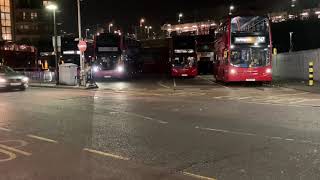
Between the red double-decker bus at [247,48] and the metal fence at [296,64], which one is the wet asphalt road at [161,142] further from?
the metal fence at [296,64]

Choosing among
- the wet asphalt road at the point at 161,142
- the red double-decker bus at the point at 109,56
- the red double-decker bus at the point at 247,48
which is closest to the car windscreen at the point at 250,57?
the red double-decker bus at the point at 247,48

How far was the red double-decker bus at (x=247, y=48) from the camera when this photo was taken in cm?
2791

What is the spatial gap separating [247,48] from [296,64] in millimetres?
10979

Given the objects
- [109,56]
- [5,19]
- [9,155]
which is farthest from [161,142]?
[5,19]

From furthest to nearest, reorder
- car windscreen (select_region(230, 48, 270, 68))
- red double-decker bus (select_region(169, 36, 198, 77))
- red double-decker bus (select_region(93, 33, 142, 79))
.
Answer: red double-decker bus (select_region(169, 36, 198, 77)), red double-decker bus (select_region(93, 33, 142, 79)), car windscreen (select_region(230, 48, 270, 68))

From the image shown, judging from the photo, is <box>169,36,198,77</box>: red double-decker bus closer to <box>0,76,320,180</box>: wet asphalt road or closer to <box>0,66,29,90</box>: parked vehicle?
<box>0,66,29,90</box>: parked vehicle

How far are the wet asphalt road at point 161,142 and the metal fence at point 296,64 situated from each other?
1685cm

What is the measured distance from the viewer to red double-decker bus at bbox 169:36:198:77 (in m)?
45.2

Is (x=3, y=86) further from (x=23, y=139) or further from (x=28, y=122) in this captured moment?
(x=23, y=139)

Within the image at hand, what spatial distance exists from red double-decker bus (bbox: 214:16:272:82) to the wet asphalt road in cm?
1164

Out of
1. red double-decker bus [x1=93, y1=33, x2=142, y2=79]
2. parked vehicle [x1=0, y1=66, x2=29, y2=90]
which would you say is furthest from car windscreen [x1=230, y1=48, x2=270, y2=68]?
red double-decker bus [x1=93, y1=33, x2=142, y2=79]

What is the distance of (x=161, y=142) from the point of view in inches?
391

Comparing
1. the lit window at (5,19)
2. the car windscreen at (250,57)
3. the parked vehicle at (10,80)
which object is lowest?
the parked vehicle at (10,80)

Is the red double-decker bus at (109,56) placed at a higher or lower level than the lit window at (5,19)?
lower
